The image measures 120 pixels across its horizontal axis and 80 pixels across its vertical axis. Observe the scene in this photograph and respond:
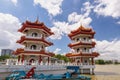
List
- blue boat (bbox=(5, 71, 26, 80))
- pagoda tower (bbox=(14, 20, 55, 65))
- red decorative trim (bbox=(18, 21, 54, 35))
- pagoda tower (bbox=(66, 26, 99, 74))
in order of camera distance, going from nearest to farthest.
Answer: blue boat (bbox=(5, 71, 26, 80)) → pagoda tower (bbox=(14, 20, 55, 65)) → red decorative trim (bbox=(18, 21, 54, 35)) → pagoda tower (bbox=(66, 26, 99, 74))

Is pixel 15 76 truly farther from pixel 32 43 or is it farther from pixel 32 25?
pixel 32 25

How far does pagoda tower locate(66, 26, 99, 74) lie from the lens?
36969mm

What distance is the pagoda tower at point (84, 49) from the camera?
37.0 metres

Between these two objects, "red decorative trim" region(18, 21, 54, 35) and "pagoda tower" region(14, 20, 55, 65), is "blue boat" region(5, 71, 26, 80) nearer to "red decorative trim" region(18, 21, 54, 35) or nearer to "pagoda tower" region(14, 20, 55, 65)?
"pagoda tower" region(14, 20, 55, 65)

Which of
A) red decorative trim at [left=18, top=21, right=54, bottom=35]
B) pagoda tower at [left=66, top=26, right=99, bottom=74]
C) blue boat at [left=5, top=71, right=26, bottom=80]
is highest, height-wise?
red decorative trim at [left=18, top=21, right=54, bottom=35]

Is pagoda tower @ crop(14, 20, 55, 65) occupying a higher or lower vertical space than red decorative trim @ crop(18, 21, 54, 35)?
lower

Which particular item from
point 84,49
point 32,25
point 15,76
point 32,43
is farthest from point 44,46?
point 15,76

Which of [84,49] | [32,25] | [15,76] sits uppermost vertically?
[32,25]

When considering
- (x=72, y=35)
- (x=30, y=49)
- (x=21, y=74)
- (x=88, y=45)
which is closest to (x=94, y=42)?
(x=88, y=45)

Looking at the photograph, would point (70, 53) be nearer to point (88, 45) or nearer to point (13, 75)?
point (88, 45)

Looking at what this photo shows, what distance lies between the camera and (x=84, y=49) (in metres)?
38.9

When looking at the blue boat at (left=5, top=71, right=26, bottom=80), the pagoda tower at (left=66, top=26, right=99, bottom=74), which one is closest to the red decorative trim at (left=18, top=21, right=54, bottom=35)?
the pagoda tower at (left=66, top=26, right=99, bottom=74)

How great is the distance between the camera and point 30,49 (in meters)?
29.2

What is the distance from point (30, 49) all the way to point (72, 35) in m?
16.1
